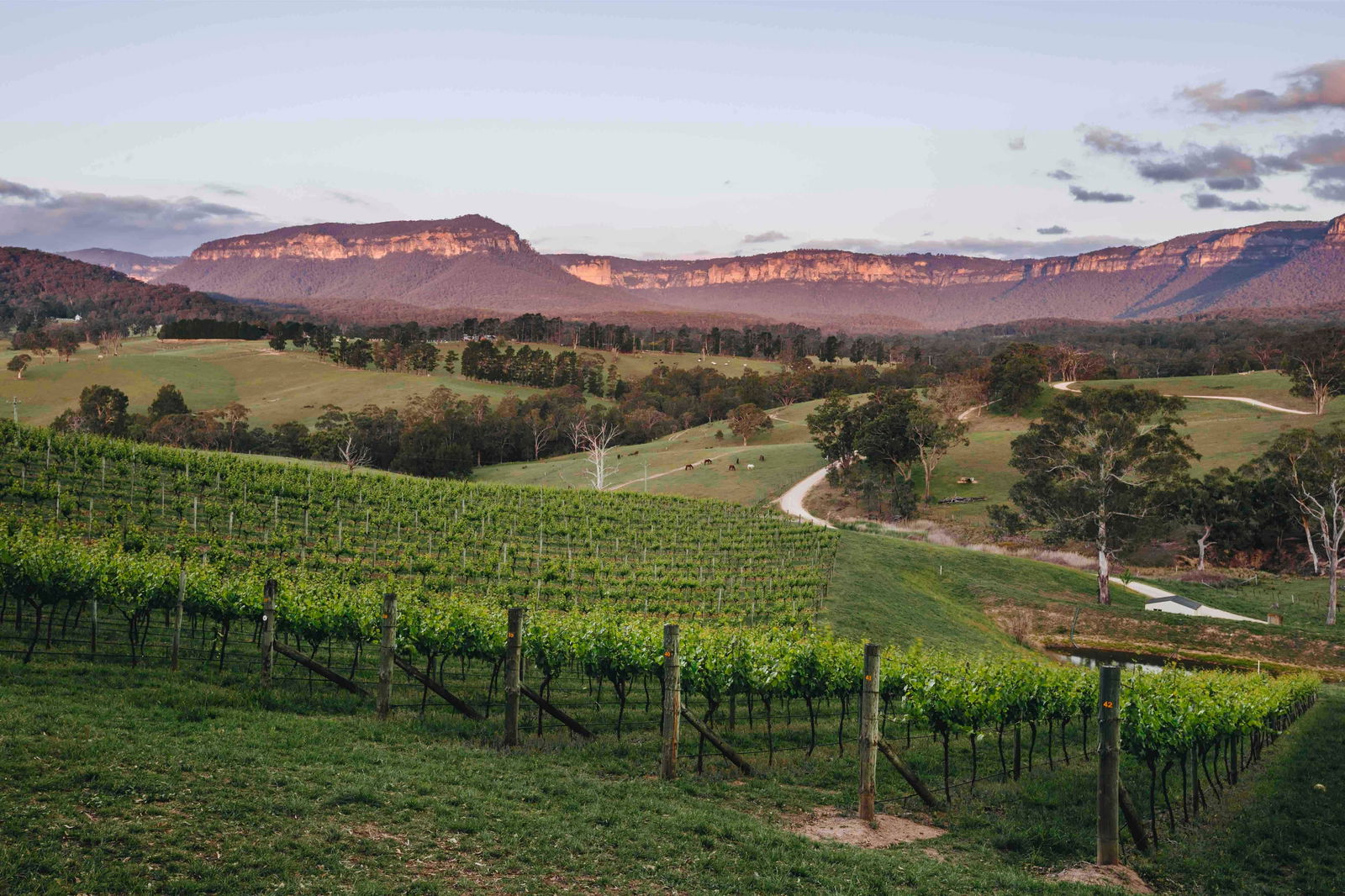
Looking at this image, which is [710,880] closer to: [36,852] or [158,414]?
[36,852]

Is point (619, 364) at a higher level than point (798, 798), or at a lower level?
higher

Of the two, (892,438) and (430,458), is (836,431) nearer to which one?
(892,438)

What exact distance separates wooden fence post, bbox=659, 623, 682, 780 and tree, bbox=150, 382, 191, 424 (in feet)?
360

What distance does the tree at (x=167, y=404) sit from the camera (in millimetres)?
104500

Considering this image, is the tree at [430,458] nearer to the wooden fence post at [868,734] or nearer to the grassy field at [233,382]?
the grassy field at [233,382]

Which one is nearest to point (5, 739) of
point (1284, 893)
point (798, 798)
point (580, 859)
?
point (580, 859)

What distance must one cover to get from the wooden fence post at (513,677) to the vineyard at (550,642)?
46cm

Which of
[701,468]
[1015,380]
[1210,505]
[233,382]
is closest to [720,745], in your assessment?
[1210,505]

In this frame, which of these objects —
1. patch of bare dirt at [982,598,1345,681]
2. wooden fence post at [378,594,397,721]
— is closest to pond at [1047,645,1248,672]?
patch of bare dirt at [982,598,1345,681]

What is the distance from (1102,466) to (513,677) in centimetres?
4728

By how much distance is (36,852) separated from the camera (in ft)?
23.0

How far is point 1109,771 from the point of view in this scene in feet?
31.4

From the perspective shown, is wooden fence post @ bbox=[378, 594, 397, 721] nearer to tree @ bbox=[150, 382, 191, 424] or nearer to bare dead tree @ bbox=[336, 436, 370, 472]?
bare dead tree @ bbox=[336, 436, 370, 472]

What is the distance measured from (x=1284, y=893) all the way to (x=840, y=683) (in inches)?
269
